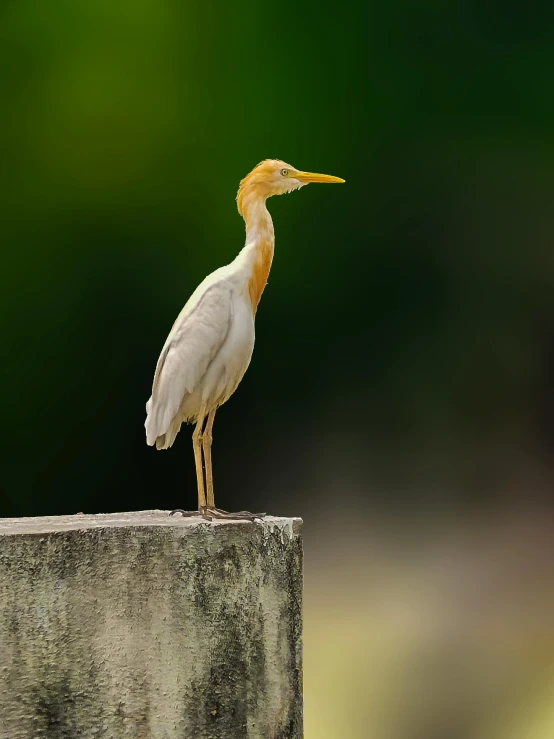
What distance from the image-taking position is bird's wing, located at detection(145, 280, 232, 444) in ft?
6.97

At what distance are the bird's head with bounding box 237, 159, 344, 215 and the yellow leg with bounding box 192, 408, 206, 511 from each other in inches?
19.4

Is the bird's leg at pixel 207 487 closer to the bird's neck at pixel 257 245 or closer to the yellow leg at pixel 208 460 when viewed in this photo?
the yellow leg at pixel 208 460

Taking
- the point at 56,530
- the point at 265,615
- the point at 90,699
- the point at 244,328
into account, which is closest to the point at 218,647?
the point at 265,615

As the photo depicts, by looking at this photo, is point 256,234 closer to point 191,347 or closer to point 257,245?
point 257,245

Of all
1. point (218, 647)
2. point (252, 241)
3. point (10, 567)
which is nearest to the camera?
point (10, 567)

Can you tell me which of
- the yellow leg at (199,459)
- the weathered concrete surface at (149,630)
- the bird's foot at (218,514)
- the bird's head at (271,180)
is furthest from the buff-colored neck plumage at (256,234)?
the weathered concrete surface at (149,630)

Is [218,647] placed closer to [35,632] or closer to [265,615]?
[265,615]

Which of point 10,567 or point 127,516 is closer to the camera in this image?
point 10,567

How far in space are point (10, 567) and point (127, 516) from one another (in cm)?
37

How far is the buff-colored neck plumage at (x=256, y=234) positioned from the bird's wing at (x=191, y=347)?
0.08 m

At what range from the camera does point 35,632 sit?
68.8 inches

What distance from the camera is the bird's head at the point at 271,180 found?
7.38 feet

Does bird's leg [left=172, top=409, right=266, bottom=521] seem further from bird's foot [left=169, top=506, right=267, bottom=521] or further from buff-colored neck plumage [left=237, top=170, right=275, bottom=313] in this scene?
buff-colored neck plumage [left=237, top=170, right=275, bottom=313]

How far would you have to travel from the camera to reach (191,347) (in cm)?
212
